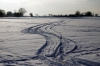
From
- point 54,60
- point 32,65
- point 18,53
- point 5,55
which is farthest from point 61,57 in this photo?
point 5,55

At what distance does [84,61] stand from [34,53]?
2212 mm

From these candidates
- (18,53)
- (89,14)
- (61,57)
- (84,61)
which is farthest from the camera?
(89,14)

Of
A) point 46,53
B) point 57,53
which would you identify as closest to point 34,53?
point 46,53

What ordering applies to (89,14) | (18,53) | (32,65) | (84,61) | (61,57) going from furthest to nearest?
(89,14) → (18,53) → (61,57) → (84,61) → (32,65)

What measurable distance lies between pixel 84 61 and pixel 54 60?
114cm

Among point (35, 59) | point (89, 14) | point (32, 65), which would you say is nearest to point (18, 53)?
point (35, 59)

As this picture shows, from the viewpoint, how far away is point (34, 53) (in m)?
6.18

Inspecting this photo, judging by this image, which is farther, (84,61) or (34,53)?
(34,53)

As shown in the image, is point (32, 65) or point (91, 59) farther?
point (91, 59)

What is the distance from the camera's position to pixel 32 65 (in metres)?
4.86

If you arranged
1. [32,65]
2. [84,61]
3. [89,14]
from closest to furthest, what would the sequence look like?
[32,65] < [84,61] < [89,14]

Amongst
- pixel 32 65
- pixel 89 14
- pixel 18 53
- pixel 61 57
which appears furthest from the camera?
pixel 89 14

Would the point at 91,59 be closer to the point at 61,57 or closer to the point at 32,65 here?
the point at 61,57

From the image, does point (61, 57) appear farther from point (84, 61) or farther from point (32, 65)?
point (32, 65)
